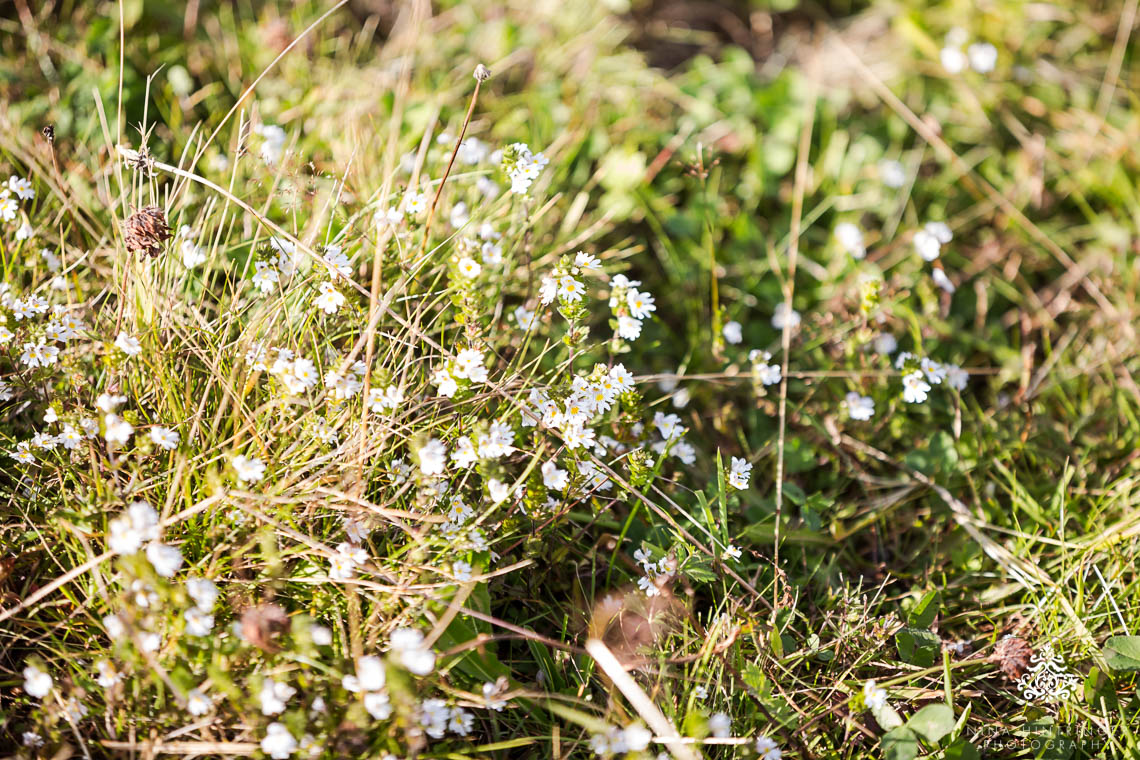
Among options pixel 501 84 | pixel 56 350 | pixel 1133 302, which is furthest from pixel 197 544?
pixel 1133 302

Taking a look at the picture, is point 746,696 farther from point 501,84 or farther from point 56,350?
point 501,84

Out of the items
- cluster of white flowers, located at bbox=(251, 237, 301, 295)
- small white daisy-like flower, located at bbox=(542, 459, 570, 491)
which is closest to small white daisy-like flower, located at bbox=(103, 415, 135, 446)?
cluster of white flowers, located at bbox=(251, 237, 301, 295)

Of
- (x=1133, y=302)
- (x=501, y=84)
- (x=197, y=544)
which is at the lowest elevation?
(x=1133, y=302)

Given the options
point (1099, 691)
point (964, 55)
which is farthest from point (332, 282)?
point (964, 55)

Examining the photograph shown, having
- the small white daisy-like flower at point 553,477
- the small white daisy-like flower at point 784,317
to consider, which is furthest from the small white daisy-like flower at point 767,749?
the small white daisy-like flower at point 784,317

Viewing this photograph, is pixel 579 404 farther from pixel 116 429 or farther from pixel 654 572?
pixel 116 429
